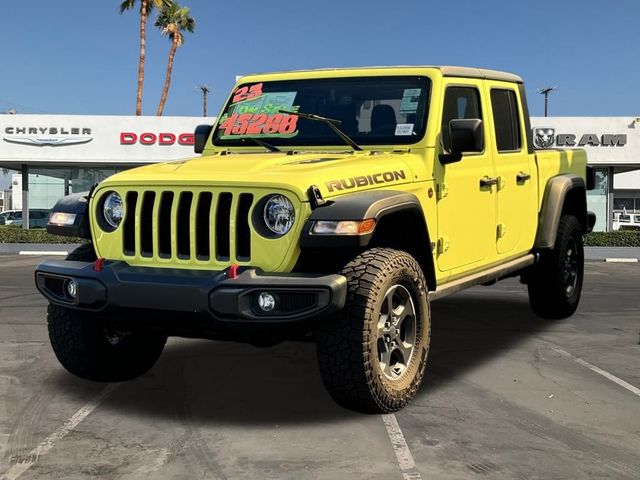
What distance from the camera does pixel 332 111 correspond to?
5.40 metres

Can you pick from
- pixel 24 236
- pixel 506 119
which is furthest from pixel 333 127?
pixel 24 236

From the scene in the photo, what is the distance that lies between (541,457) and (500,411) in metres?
0.80

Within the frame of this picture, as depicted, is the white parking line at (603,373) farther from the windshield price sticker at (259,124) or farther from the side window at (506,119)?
the windshield price sticker at (259,124)

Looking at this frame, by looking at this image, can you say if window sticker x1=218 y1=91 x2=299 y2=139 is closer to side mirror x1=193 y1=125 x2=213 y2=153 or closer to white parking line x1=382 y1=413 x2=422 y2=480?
side mirror x1=193 y1=125 x2=213 y2=153

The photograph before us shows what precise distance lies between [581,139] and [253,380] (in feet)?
67.9

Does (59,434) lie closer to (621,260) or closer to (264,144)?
(264,144)

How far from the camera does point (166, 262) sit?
163 inches

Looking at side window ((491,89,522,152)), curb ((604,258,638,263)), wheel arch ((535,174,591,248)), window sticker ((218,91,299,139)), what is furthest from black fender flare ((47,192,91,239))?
curb ((604,258,638,263))

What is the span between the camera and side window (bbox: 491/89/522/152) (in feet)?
20.0

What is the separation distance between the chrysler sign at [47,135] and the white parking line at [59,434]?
19817 mm

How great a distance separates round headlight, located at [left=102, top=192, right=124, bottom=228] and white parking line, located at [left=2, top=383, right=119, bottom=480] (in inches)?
46.0

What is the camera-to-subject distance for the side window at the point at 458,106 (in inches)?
204

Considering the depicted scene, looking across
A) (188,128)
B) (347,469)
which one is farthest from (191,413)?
(188,128)

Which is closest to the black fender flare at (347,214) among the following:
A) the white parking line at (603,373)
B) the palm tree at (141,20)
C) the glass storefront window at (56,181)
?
the white parking line at (603,373)
